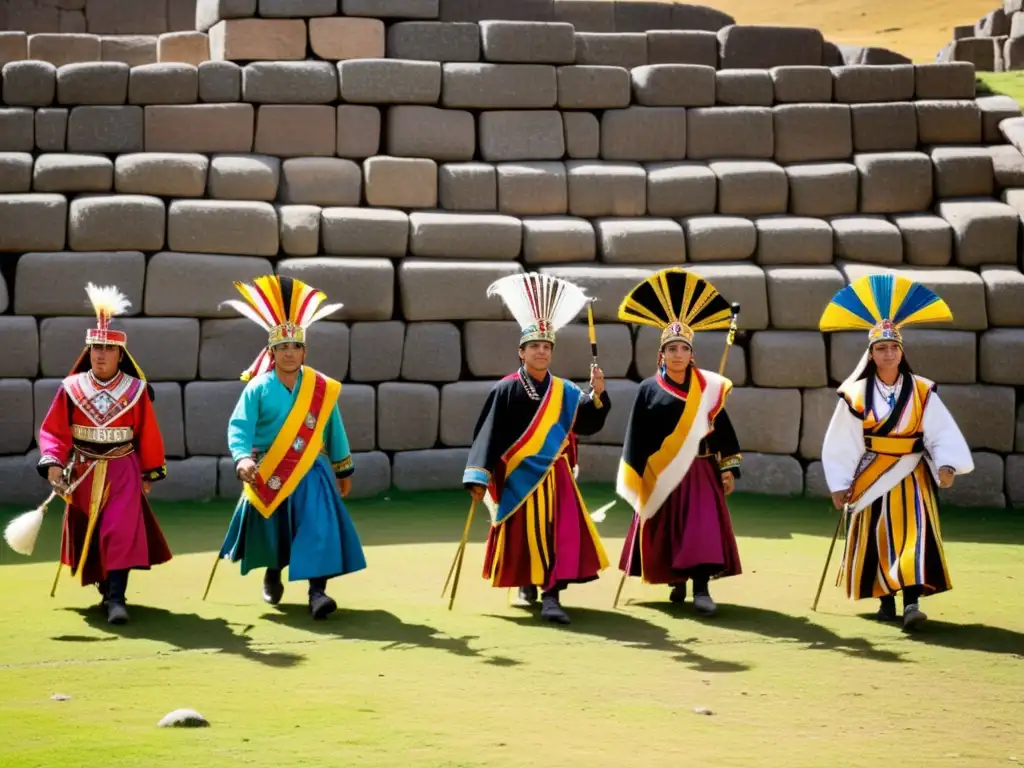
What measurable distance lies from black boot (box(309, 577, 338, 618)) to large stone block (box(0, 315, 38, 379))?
15.0 feet

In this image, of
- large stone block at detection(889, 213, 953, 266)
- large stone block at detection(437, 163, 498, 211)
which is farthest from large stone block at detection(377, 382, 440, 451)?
large stone block at detection(889, 213, 953, 266)

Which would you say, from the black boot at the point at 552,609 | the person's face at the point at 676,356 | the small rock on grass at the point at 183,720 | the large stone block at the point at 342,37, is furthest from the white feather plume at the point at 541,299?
the large stone block at the point at 342,37

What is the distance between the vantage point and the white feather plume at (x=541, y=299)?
27.0ft

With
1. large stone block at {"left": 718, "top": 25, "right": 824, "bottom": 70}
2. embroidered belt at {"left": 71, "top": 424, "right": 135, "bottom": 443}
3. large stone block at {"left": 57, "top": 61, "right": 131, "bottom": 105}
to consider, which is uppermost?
large stone block at {"left": 718, "top": 25, "right": 824, "bottom": 70}

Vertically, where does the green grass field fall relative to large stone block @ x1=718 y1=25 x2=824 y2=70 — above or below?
below

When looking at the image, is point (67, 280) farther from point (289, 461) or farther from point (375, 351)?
point (289, 461)

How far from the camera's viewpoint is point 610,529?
35.3 ft

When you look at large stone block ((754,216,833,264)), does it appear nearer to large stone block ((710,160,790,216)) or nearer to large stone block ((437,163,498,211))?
large stone block ((710,160,790,216))

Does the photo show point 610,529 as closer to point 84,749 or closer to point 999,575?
point 999,575

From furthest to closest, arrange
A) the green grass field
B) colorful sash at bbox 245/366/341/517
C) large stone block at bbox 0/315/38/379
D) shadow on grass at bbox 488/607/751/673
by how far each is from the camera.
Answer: large stone block at bbox 0/315/38/379
colorful sash at bbox 245/366/341/517
shadow on grass at bbox 488/607/751/673
the green grass field

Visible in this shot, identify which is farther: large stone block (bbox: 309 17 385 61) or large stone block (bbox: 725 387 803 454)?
large stone block (bbox: 309 17 385 61)

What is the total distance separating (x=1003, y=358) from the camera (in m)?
11.9

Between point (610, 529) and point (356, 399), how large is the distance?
7.56ft

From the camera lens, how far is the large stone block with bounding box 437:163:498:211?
12.7 meters
